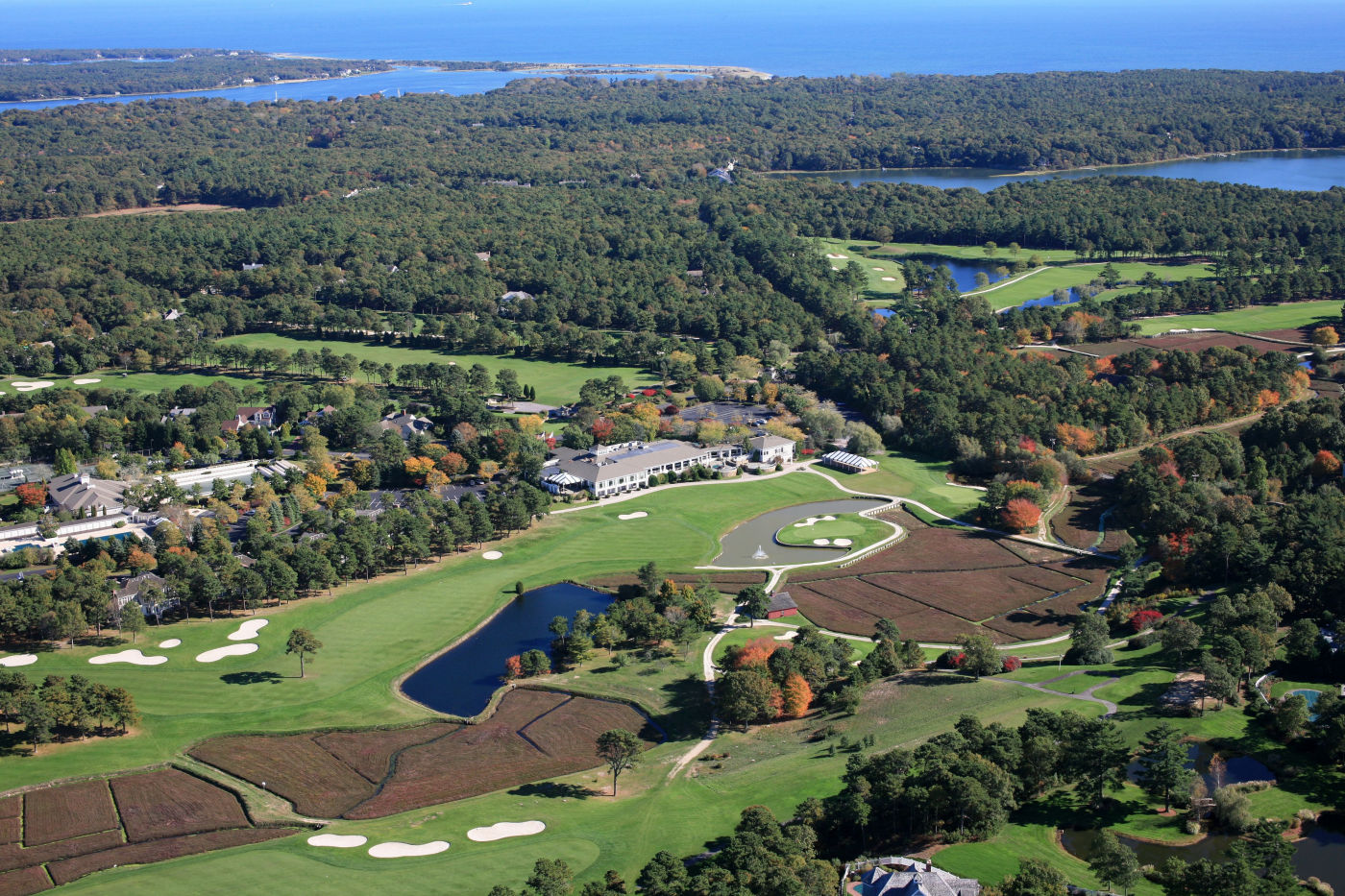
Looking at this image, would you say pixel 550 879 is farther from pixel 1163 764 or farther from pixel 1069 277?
pixel 1069 277

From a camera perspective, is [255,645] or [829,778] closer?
[829,778]

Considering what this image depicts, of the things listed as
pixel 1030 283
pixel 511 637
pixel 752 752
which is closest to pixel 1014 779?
pixel 752 752

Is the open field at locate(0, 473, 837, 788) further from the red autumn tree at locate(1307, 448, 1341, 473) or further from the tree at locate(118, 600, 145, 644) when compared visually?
the red autumn tree at locate(1307, 448, 1341, 473)

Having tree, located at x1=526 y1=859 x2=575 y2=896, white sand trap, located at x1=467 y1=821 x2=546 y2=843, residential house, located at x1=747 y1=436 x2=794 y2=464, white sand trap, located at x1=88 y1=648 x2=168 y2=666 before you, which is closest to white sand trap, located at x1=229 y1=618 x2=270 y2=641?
white sand trap, located at x1=88 y1=648 x2=168 y2=666

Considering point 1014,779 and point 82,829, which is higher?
point 1014,779

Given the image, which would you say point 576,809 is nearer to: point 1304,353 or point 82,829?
point 82,829

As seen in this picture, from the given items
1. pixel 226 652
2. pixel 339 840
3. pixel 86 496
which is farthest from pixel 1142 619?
pixel 86 496

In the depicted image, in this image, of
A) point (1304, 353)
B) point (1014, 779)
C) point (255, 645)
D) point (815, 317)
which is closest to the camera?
point (1014, 779)
